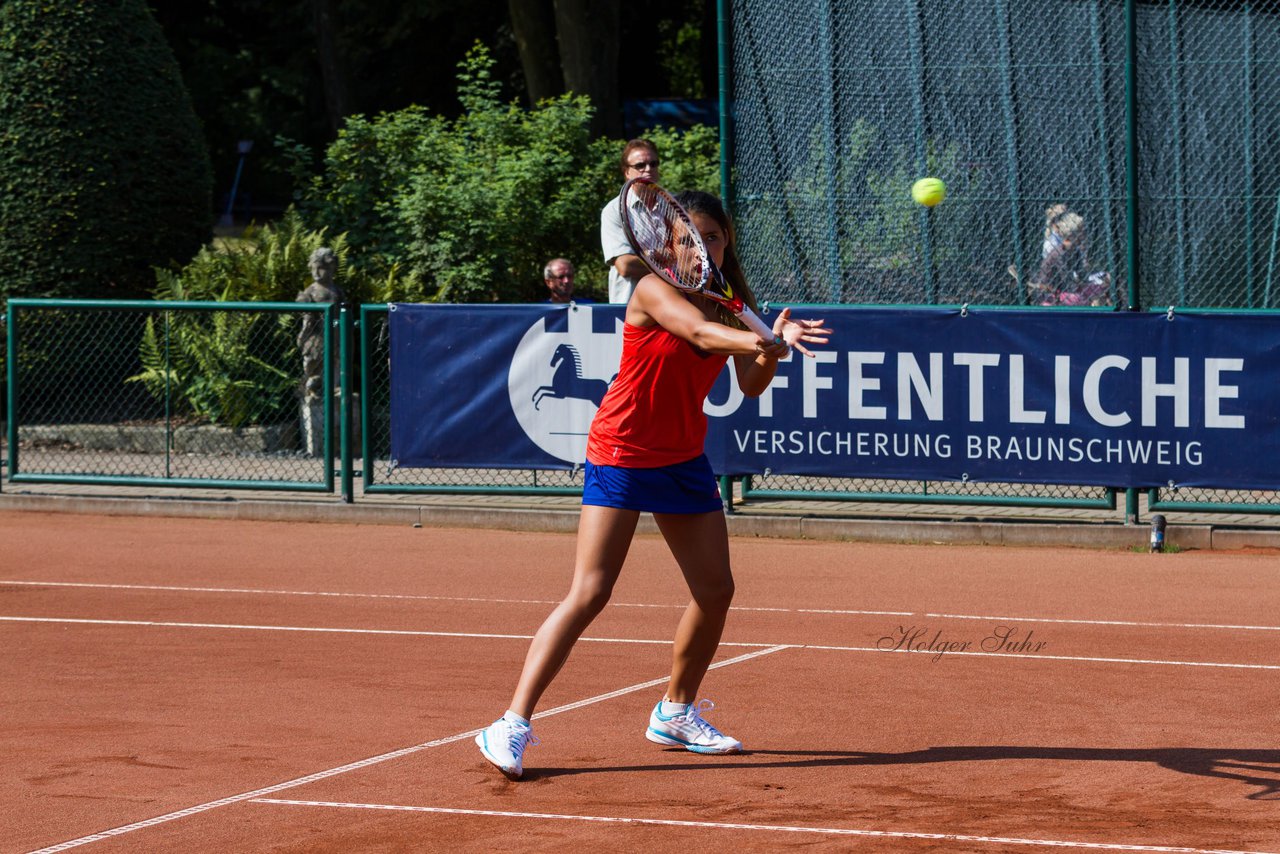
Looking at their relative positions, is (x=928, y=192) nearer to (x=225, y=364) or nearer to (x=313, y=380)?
(x=313, y=380)

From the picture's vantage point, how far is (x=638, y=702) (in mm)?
7387

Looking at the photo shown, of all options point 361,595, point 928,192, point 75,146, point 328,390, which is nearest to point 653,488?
point 361,595

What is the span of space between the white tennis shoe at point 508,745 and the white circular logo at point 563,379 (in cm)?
676

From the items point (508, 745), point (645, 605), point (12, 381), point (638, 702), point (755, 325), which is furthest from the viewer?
point (12, 381)

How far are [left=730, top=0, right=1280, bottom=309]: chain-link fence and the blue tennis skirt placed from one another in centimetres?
758

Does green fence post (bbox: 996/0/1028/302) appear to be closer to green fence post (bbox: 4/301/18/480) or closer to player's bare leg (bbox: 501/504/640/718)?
green fence post (bbox: 4/301/18/480)

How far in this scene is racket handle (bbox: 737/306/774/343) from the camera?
18.2ft

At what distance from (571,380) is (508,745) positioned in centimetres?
699

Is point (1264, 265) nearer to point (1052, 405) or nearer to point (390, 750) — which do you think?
point (1052, 405)

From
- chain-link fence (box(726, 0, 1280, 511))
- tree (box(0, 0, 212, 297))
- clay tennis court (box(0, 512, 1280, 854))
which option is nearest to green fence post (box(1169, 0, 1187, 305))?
chain-link fence (box(726, 0, 1280, 511))

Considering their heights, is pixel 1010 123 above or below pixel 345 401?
above

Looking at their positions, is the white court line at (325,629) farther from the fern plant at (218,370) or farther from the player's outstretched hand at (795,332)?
the fern plant at (218,370)

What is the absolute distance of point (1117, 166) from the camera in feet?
44.8

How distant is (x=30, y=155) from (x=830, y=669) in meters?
12.4
